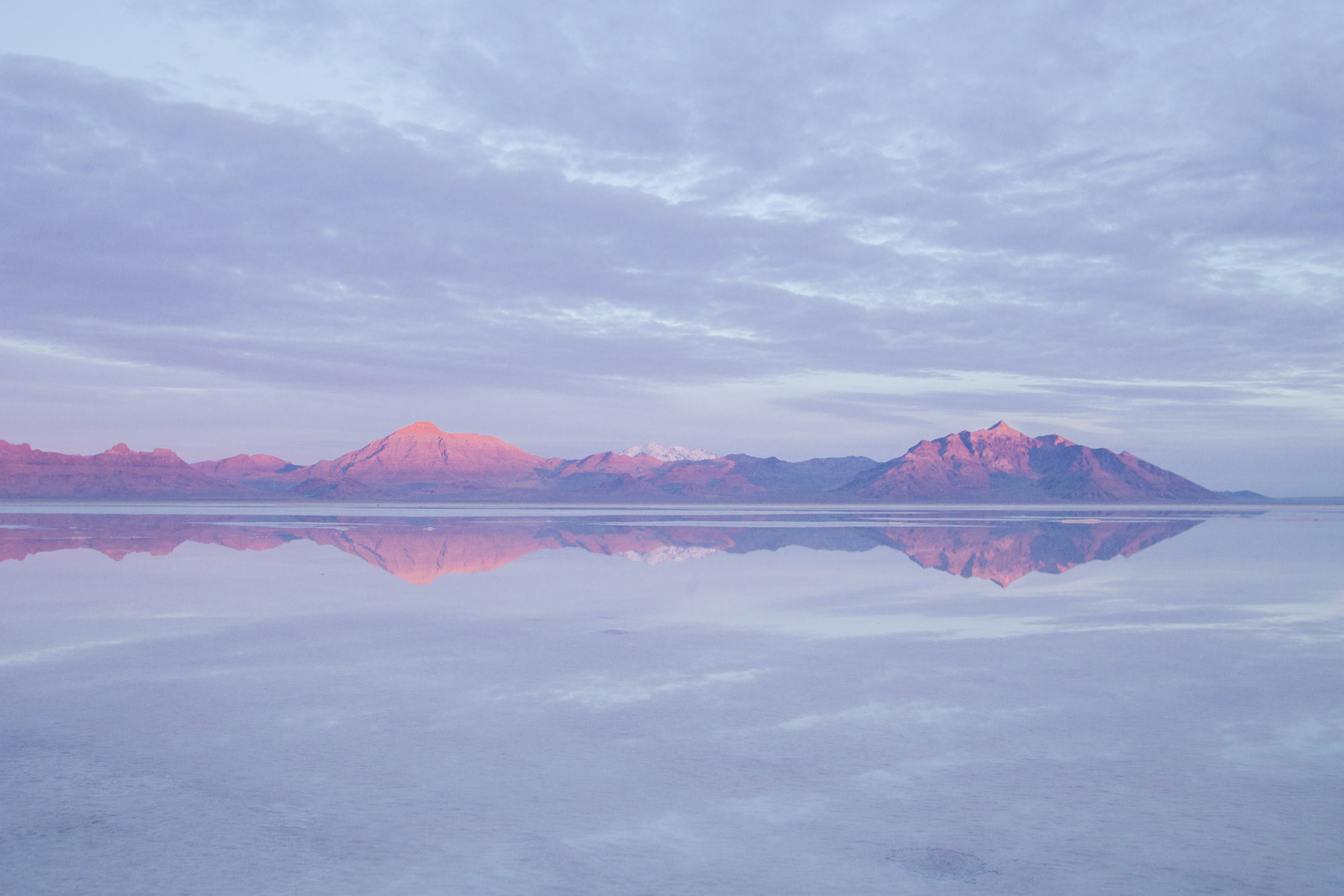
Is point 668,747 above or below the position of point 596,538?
below

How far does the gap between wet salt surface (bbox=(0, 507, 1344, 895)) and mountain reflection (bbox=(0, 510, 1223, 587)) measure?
7.95 metres

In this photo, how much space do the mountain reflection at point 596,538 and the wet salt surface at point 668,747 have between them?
7.95 m

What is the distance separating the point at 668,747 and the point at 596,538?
3183 cm

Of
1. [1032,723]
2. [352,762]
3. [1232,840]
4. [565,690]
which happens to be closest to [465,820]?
[352,762]

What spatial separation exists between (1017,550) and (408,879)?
30181 mm

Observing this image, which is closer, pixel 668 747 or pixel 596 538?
pixel 668 747

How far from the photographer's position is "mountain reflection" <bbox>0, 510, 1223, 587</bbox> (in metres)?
28.5

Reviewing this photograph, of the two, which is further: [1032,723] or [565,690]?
[565,690]

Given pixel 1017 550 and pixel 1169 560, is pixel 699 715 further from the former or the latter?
pixel 1017 550

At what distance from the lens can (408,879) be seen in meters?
5.65

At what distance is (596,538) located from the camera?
40.0 m

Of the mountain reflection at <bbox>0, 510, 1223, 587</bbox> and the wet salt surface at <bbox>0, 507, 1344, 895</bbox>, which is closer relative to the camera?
the wet salt surface at <bbox>0, 507, 1344, 895</bbox>

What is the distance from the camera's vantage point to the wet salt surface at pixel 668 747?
5883 millimetres

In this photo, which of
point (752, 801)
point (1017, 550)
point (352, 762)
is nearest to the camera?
point (752, 801)
